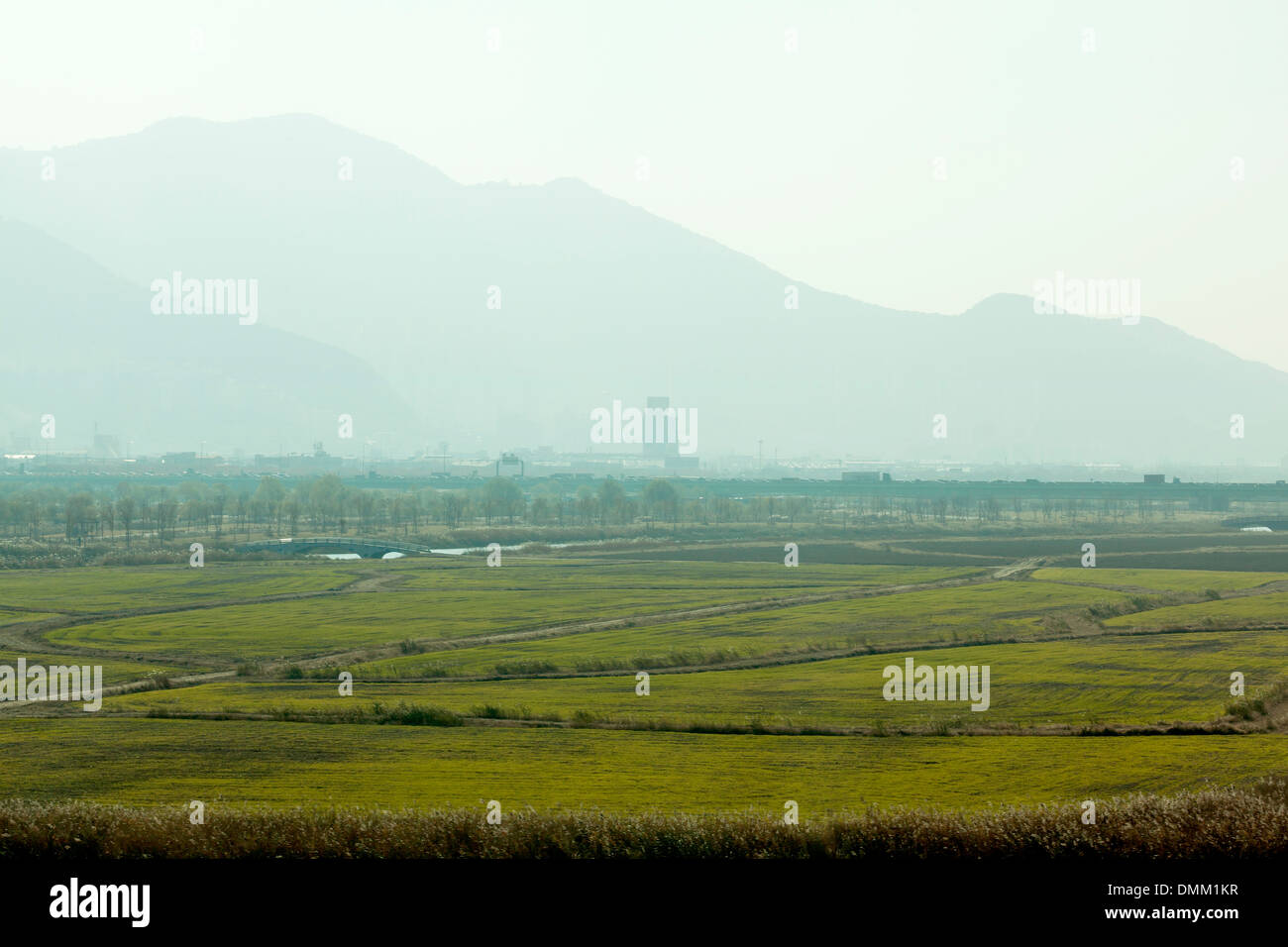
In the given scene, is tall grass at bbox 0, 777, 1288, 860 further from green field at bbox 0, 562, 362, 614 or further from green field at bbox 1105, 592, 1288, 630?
green field at bbox 0, 562, 362, 614

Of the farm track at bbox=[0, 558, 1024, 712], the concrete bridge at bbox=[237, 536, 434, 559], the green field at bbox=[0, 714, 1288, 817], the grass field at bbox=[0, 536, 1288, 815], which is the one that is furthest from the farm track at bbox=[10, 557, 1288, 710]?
the concrete bridge at bbox=[237, 536, 434, 559]

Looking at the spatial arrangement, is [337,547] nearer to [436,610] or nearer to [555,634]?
[436,610]

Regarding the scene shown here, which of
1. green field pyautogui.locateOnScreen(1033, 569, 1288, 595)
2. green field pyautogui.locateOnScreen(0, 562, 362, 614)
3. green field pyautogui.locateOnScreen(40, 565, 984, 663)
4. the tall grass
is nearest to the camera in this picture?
the tall grass

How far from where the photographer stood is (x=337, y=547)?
5153 inches

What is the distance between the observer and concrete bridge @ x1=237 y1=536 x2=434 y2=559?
125394 millimetres

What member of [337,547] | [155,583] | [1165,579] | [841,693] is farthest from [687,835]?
[337,547]

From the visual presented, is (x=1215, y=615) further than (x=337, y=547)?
No

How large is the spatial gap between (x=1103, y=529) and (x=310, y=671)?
128167mm

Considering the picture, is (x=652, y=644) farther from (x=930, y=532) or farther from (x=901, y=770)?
(x=930, y=532)
